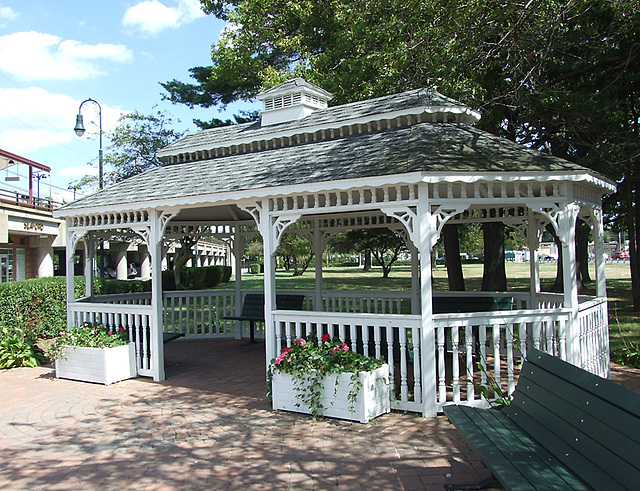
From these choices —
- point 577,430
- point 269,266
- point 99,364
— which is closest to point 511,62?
point 269,266

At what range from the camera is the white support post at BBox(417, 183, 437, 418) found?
602 centimetres

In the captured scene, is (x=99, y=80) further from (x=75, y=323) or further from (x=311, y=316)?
(x=311, y=316)

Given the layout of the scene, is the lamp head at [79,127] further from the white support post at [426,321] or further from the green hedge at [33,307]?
the white support post at [426,321]

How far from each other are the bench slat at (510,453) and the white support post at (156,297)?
521 centimetres

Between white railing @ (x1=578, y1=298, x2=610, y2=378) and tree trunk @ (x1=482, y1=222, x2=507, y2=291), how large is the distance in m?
7.29

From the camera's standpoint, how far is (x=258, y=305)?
37.0 feet

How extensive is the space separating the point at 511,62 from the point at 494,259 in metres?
5.96

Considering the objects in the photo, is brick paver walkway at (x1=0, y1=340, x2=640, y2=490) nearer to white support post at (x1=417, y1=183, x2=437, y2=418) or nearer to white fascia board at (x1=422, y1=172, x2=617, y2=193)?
white support post at (x1=417, y1=183, x2=437, y2=418)

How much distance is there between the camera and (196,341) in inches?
478

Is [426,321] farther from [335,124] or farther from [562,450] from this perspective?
[335,124]

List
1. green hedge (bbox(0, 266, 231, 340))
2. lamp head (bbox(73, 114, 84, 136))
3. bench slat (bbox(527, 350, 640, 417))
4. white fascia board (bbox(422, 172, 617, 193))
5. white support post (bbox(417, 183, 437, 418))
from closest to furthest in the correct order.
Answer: bench slat (bbox(527, 350, 640, 417))
white fascia board (bbox(422, 172, 617, 193))
white support post (bbox(417, 183, 437, 418))
green hedge (bbox(0, 266, 231, 340))
lamp head (bbox(73, 114, 84, 136))

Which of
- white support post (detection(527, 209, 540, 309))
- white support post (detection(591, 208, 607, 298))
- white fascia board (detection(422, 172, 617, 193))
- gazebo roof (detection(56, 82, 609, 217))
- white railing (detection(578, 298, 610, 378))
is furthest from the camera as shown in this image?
white support post (detection(527, 209, 540, 309))

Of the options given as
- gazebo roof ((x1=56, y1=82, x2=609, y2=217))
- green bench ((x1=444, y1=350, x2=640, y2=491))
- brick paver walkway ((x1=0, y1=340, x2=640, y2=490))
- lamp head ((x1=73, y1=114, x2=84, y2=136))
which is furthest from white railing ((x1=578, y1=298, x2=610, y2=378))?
lamp head ((x1=73, y1=114, x2=84, y2=136))

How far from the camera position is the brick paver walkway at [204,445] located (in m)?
4.50
